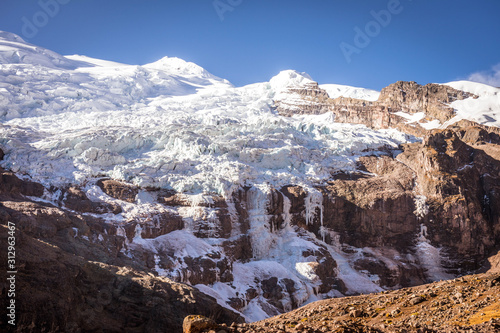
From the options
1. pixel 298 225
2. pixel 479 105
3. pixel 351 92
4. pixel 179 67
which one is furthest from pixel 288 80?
pixel 298 225

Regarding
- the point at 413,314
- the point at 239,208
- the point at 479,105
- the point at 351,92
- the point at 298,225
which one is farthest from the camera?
the point at 351,92

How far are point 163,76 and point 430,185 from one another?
295ft

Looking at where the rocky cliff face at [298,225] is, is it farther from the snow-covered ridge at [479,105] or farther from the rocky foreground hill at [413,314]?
the snow-covered ridge at [479,105]

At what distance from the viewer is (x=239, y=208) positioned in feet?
215

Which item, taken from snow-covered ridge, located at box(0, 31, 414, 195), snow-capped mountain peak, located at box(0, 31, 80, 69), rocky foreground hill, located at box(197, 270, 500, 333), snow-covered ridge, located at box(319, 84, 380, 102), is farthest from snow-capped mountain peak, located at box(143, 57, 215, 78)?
rocky foreground hill, located at box(197, 270, 500, 333)

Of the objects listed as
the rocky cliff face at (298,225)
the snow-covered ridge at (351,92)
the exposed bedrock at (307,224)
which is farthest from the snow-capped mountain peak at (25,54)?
the snow-covered ridge at (351,92)

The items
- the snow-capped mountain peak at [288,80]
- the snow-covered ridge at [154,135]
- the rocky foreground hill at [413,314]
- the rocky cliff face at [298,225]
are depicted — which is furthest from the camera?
the snow-capped mountain peak at [288,80]

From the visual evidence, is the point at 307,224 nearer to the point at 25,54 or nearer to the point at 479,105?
the point at 479,105

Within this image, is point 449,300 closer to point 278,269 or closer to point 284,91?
point 278,269

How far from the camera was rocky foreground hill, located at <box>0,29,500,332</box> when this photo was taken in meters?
23.1

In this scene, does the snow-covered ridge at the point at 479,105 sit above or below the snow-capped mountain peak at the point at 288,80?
below

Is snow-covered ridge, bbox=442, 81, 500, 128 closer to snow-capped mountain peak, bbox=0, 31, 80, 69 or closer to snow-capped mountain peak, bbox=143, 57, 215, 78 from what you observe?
snow-capped mountain peak, bbox=143, 57, 215, 78

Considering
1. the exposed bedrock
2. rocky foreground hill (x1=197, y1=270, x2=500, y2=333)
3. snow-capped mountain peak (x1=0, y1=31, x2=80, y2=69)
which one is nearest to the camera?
rocky foreground hill (x1=197, y1=270, x2=500, y2=333)

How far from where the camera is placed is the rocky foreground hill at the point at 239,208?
23.1 m
